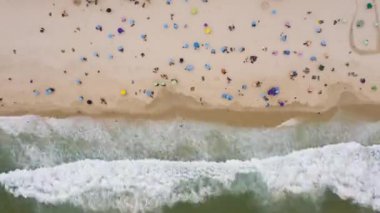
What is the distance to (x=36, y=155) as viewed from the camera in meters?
8.95

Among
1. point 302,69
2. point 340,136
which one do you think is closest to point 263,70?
point 302,69

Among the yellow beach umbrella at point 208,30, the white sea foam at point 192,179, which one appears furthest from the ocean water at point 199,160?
the yellow beach umbrella at point 208,30

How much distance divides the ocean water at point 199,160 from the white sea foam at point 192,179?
1 cm

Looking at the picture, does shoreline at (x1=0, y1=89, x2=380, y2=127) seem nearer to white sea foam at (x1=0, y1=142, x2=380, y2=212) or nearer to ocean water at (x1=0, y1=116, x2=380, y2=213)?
ocean water at (x1=0, y1=116, x2=380, y2=213)

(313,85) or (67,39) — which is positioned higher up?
(67,39)

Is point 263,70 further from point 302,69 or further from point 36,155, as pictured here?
point 36,155

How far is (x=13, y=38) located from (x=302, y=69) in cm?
335

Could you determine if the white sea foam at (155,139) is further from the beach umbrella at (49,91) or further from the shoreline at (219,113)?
→ the beach umbrella at (49,91)

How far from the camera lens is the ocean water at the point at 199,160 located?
29.3ft

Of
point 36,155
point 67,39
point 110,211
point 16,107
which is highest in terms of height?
point 67,39

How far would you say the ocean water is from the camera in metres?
8.93

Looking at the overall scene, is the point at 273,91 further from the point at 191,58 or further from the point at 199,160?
the point at 199,160

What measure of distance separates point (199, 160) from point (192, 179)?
23 centimetres

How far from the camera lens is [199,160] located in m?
8.95
